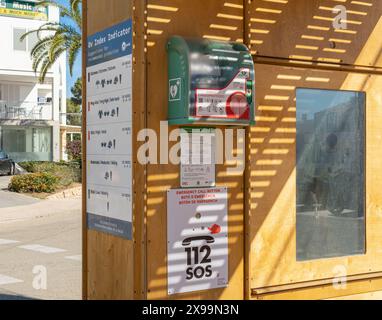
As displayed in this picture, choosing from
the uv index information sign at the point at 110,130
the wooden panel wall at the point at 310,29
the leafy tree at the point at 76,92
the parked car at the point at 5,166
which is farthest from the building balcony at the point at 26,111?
the leafy tree at the point at 76,92

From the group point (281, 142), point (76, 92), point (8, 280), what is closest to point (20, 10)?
point (8, 280)

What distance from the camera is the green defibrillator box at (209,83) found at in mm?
4461

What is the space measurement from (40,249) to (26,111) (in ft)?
102

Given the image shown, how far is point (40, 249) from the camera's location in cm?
1105

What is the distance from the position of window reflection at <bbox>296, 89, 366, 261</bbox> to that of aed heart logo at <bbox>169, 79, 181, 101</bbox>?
1416 millimetres

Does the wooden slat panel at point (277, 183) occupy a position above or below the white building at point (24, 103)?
below

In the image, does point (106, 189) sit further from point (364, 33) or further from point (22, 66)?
point (22, 66)

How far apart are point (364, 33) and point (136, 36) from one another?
249 cm

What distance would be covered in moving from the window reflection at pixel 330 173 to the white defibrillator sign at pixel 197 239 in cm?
93

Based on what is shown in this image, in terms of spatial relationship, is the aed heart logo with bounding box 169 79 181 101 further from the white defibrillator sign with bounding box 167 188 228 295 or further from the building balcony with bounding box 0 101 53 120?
the building balcony with bounding box 0 101 53 120

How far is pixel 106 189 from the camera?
5.01 m

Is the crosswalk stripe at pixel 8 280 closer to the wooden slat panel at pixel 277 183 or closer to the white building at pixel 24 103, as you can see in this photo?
the wooden slat panel at pixel 277 183

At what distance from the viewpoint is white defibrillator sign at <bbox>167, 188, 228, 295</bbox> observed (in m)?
4.68

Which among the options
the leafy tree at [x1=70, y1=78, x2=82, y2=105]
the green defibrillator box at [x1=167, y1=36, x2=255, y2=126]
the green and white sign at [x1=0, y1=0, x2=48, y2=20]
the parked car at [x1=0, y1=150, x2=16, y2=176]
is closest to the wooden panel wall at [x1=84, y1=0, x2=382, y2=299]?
the green defibrillator box at [x1=167, y1=36, x2=255, y2=126]
